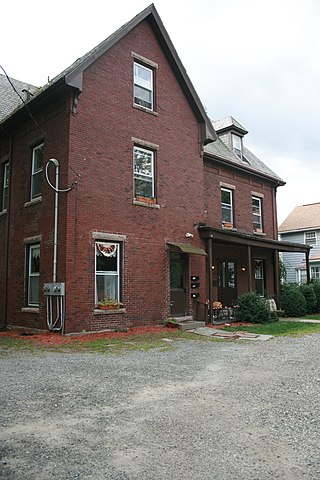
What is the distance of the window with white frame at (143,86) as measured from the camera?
14.2 m

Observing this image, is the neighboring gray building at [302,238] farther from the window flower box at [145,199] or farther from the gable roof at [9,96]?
the gable roof at [9,96]

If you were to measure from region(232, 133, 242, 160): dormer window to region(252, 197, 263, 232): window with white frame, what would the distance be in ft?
8.08

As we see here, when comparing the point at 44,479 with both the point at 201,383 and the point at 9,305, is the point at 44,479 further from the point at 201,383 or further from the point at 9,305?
the point at 9,305

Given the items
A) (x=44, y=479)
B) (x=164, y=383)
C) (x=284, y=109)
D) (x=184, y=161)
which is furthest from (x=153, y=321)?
(x=284, y=109)

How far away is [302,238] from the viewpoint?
3312 centimetres

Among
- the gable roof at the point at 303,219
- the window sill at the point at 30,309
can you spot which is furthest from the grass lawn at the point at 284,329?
the gable roof at the point at 303,219

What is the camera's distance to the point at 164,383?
611 centimetres

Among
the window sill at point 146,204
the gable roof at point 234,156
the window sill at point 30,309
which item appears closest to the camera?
the window sill at point 30,309

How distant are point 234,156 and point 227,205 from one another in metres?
3.05

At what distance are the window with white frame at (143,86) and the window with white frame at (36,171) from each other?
11.9 feet

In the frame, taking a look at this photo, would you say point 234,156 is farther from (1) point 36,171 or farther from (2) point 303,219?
(2) point 303,219

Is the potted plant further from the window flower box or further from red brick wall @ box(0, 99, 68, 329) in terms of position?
the window flower box

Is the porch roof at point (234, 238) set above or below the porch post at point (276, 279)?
above

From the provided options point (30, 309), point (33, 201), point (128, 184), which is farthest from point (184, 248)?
point (30, 309)
